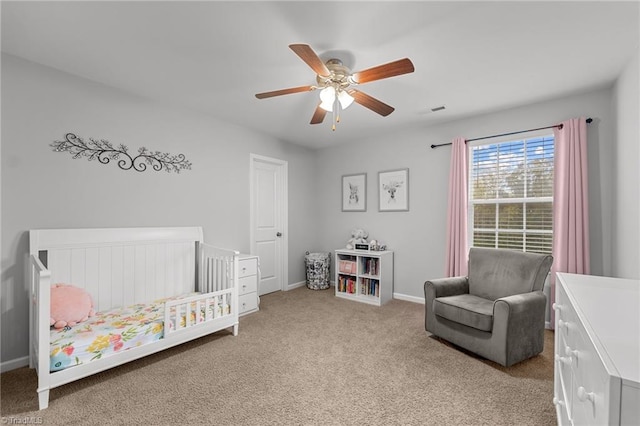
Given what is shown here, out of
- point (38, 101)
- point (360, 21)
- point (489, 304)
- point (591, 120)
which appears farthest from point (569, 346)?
point (38, 101)

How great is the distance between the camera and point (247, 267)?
3.53 metres

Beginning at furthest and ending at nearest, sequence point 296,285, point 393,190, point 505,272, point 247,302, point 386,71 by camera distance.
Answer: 1. point 296,285
2. point 393,190
3. point 247,302
4. point 505,272
5. point 386,71

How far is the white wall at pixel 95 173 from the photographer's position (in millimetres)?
2209

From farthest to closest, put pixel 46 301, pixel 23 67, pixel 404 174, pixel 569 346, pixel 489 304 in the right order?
pixel 404 174, pixel 489 304, pixel 23 67, pixel 46 301, pixel 569 346

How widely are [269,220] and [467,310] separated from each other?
296 centimetres

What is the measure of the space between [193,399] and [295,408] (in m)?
0.68

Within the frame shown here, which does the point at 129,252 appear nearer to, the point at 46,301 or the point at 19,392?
the point at 46,301

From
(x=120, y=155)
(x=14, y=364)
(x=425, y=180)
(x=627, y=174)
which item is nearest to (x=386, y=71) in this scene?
(x=627, y=174)

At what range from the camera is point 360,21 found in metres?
1.78

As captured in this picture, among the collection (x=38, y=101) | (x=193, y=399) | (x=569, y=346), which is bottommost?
(x=193, y=399)

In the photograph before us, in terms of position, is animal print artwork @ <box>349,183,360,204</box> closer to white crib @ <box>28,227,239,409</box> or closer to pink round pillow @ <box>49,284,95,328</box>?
white crib @ <box>28,227,239,409</box>

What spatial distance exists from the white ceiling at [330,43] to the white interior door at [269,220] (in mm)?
1475

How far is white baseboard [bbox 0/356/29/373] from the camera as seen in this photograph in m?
2.17

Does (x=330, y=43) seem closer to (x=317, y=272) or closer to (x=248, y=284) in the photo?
(x=248, y=284)
